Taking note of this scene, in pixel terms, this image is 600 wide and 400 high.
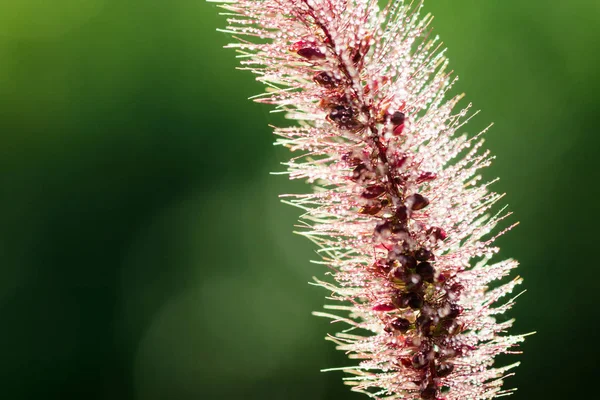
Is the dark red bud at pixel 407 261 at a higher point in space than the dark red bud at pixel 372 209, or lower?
lower

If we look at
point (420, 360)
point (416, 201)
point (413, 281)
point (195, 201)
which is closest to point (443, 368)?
point (420, 360)

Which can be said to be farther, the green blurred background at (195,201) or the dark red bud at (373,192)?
the green blurred background at (195,201)

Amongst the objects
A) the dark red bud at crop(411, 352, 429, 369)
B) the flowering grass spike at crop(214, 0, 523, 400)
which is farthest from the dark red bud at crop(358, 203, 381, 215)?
the dark red bud at crop(411, 352, 429, 369)

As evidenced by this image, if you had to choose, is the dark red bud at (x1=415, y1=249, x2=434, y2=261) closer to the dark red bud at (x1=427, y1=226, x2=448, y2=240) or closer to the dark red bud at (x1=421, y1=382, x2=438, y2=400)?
the dark red bud at (x1=427, y1=226, x2=448, y2=240)

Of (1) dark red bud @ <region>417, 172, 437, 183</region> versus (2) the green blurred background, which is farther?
(2) the green blurred background

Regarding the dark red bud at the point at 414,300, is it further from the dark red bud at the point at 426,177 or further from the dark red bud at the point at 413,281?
the dark red bud at the point at 426,177

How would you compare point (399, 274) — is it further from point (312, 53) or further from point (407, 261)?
point (312, 53)

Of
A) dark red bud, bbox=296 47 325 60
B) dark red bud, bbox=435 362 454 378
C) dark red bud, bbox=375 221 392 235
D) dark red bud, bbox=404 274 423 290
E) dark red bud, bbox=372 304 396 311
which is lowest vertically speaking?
dark red bud, bbox=435 362 454 378

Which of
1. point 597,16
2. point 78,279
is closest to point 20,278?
point 78,279

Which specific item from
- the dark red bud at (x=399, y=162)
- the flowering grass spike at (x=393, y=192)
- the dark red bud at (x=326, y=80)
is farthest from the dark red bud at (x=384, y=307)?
the dark red bud at (x=326, y=80)
